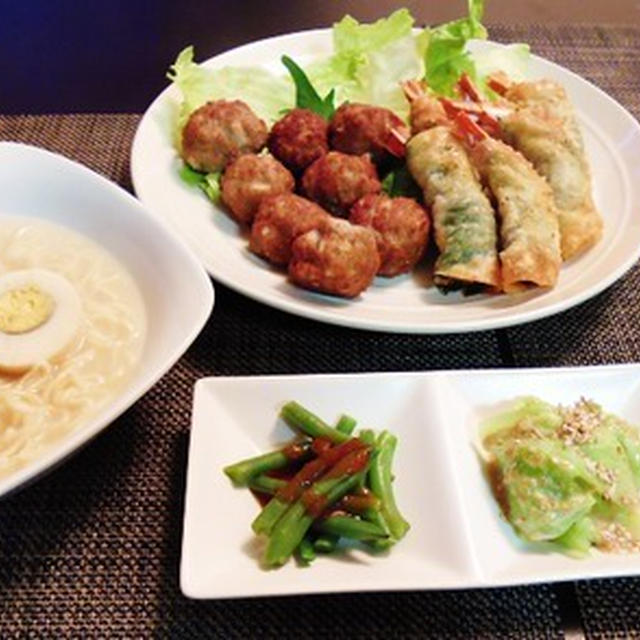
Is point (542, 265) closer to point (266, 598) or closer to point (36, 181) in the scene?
point (266, 598)

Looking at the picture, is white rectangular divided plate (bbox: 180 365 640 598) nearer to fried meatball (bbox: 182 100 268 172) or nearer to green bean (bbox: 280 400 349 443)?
green bean (bbox: 280 400 349 443)

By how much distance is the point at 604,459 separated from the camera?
171 centimetres

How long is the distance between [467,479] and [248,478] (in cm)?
48

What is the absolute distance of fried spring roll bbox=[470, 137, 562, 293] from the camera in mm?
2189

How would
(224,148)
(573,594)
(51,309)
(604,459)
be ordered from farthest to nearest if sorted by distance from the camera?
(224,148), (51,309), (604,459), (573,594)

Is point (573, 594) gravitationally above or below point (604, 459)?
below

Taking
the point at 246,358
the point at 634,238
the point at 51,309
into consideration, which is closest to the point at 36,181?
the point at 51,309

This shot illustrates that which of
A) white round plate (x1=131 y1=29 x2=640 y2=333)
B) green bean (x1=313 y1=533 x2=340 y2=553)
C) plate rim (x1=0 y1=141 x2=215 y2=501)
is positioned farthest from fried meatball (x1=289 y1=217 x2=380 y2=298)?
green bean (x1=313 y1=533 x2=340 y2=553)

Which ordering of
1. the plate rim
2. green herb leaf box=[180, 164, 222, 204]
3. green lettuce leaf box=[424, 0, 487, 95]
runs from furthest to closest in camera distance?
green lettuce leaf box=[424, 0, 487, 95], green herb leaf box=[180, 164, 222, 204], the plate rim

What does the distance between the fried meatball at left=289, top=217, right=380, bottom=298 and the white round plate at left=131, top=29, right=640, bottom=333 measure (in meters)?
0.05

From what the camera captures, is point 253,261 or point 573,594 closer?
point 573,594

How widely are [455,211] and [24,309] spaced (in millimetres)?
1272

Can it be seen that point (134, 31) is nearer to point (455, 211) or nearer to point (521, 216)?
point (455, 211)

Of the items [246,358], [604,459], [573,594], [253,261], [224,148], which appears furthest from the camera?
[224,148]
